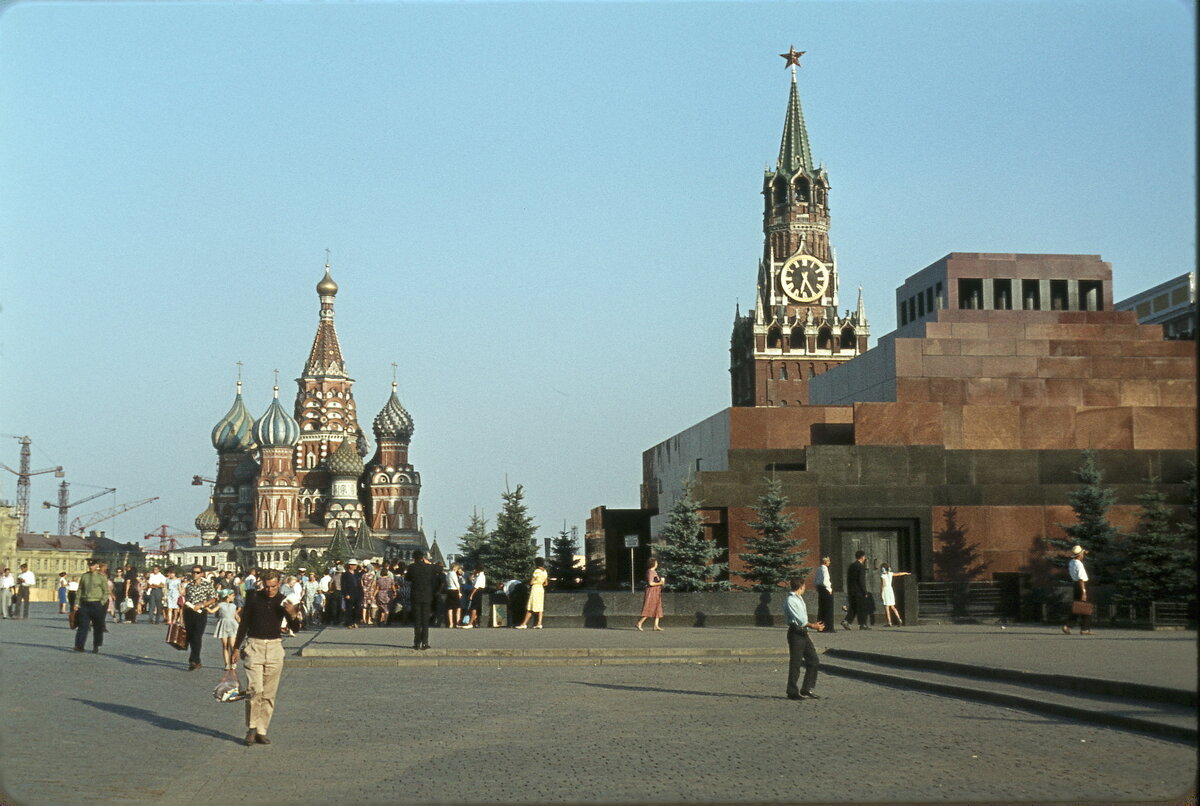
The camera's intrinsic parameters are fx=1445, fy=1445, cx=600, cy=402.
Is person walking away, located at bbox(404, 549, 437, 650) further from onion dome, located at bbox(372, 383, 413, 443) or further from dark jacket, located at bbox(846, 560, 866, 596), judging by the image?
onion dome, located at bbox(372, 383, 413, 443)

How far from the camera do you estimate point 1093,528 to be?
30969mm

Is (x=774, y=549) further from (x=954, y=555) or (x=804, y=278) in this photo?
(x=804, y=278)

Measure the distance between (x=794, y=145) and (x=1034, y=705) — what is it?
130211 millimetres

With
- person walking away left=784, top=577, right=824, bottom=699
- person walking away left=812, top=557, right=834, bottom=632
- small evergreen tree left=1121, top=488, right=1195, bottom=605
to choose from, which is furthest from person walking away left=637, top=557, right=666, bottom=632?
person walking away left=784, top=577, right=824, bottom=699

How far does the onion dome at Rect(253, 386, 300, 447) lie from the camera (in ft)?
477

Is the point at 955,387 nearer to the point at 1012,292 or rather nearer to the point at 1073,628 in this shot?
the point at 1012,292

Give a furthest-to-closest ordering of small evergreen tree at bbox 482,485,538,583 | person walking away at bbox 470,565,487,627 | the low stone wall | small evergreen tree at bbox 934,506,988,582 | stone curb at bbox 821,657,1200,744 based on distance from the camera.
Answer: small evergreen tree at bbox 482,485,538,583 → small evergreen tree at bbox 934,506,988,582 → person walking away at bbox 470,565,487,627 → the low stone wall → stone curb at bbox 821,657,1200,744

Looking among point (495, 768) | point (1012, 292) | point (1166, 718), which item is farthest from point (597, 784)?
point (1012, 292)

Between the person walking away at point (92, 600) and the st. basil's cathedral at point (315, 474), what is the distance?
114 meters

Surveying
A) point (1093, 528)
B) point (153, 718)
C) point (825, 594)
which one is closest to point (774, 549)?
point (1093, 528)

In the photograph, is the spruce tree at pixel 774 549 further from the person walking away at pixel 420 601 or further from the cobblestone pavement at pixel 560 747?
the cobblestone pavement at pixel 560 747

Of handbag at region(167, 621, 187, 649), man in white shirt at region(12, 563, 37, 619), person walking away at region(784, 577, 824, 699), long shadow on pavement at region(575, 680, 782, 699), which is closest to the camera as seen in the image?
person walking away at region(784, 577, 824, 699)

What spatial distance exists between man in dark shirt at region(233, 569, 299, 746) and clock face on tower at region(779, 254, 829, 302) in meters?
122

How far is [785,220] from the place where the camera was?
5458 inches
